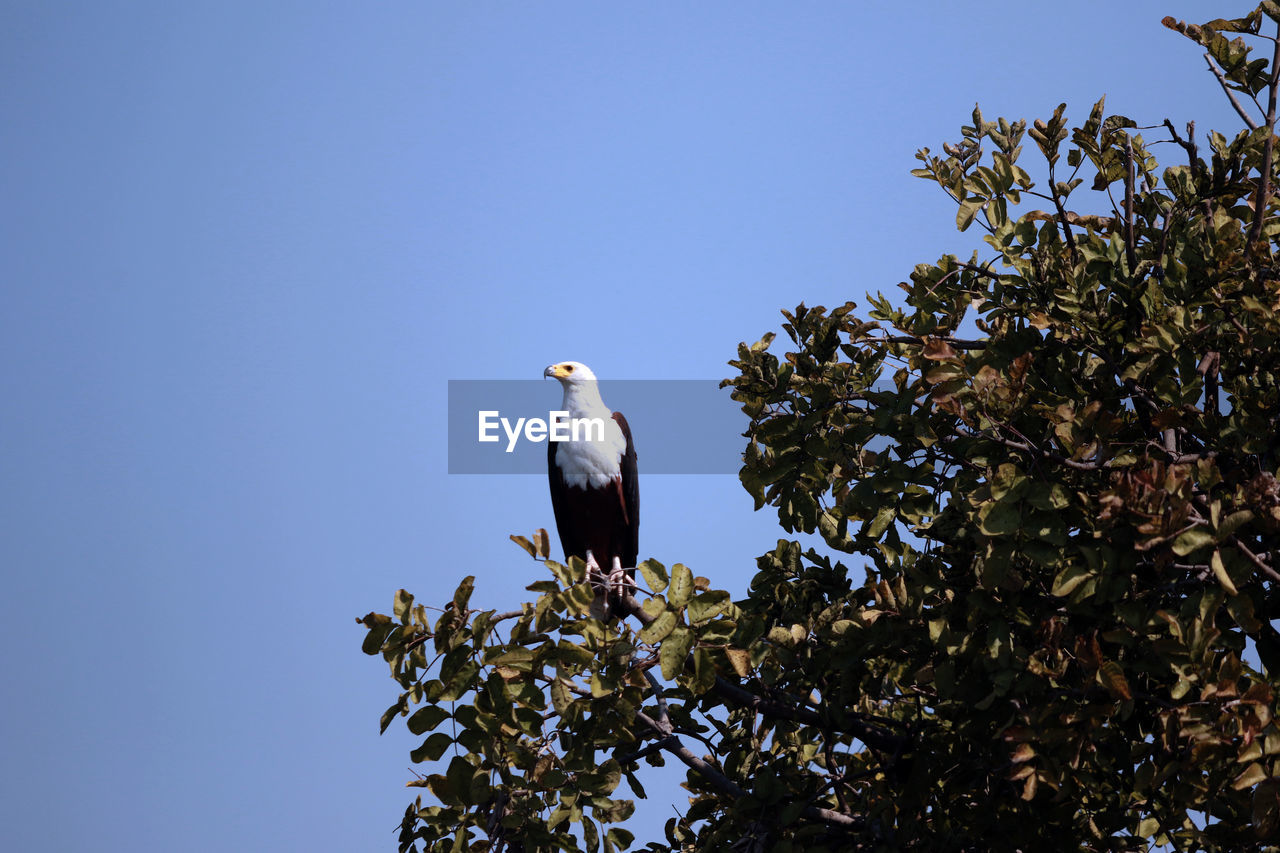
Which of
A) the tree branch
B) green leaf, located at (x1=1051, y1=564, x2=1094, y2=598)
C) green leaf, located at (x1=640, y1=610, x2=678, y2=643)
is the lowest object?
the tree branch

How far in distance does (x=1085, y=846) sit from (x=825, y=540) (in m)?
1.67

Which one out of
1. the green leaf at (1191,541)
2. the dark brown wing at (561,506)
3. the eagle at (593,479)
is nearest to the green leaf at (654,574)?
the green leaf at (1191,541)

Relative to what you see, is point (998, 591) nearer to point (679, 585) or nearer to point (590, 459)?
point (679, 585)

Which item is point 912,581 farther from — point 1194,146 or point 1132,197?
point 1194,146

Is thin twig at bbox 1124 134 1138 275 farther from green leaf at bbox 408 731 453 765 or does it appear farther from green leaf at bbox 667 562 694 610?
green leaf at bbox 408 731 453 765

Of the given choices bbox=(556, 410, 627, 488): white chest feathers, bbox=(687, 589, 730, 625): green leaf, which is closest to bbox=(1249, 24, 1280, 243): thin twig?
bbox=(687, 589, 730, 625): green leaf

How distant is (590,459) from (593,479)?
0.47ft

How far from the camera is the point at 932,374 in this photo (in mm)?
3611

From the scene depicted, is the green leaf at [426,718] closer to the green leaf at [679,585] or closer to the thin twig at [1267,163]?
the green leaf at [679,585]

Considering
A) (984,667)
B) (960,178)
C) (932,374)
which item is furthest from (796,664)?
(960,178)

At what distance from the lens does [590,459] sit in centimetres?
752

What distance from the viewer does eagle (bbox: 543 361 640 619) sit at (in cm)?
755

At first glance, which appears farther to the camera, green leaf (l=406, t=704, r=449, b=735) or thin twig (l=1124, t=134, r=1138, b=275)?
thin twig (l=1124, t=134, r=1138, b=275)

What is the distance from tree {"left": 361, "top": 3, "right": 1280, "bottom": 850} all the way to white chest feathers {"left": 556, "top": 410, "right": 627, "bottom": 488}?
7.53ft
